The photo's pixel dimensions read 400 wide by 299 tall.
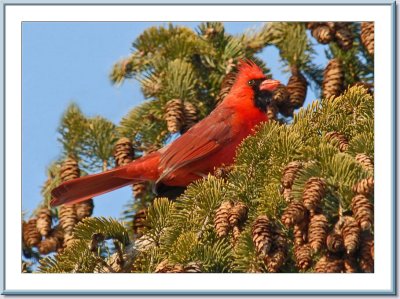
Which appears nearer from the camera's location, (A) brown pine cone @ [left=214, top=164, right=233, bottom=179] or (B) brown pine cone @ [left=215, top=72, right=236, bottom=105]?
(A) brown pine cone @ [left=214, top=164, right=233, bottom=179]

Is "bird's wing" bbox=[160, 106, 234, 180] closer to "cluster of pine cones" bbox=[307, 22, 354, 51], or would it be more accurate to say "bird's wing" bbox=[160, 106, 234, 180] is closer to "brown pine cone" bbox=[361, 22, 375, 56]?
A: "cluster of pine cones" bbox=[307, 22, 354, 51]

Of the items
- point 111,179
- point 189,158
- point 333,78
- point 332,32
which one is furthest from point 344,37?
point 111,179

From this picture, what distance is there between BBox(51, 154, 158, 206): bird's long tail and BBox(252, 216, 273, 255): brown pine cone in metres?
1.07

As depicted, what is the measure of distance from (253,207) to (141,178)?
96 centimetres

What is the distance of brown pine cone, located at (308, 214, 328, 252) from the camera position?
8.23 ft

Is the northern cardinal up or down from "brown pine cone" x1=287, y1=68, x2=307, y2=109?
down

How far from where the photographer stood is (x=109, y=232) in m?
2.98

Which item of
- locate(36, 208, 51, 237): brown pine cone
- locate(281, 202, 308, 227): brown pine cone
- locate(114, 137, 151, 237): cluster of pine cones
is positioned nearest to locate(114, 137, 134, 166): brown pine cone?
locate(114, 137, 151, 237): cluster of pine cones

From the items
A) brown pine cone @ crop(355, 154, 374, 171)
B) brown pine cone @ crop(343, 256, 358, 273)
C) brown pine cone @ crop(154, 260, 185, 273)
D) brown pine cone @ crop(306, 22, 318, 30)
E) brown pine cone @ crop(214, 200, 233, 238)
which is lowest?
brown pine cone @ crop(154, 260, 185, 273)

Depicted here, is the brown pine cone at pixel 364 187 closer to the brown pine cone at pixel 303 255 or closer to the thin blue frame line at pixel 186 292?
the brown pine cone at pixel 303 255

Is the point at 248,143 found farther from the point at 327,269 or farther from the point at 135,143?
the point at 135,143

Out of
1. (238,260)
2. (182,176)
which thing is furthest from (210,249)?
(182,176)

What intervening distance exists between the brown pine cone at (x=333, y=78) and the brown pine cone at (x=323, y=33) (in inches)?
5.7

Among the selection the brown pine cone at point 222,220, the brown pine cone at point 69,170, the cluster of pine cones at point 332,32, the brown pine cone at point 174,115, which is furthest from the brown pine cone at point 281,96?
the brown pine cone at point 222,220
